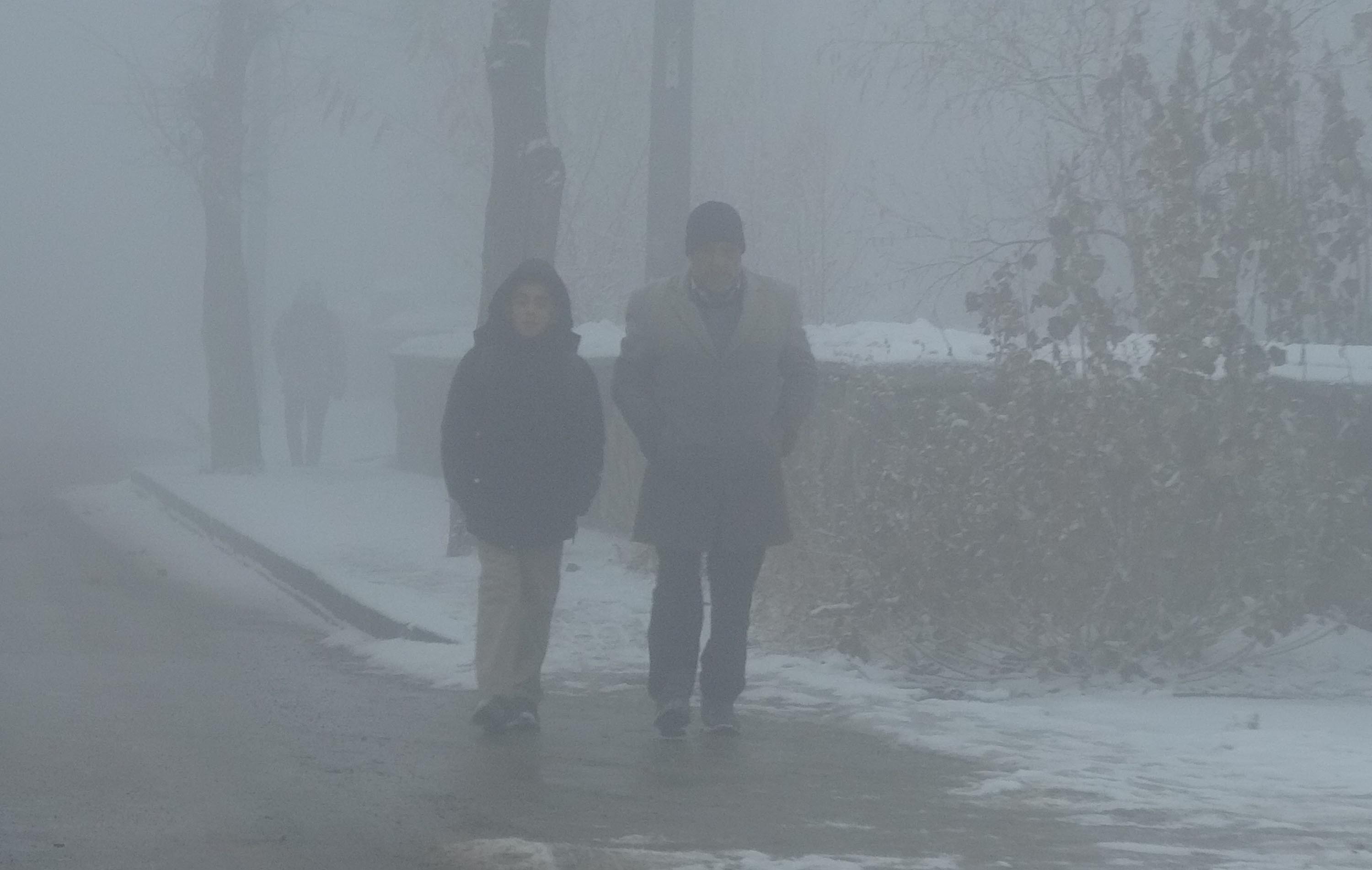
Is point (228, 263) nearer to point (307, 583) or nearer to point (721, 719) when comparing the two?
point (307, 583)

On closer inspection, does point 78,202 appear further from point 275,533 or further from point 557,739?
point 557,739

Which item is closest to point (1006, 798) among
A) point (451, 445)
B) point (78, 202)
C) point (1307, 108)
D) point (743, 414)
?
point (743, 414)

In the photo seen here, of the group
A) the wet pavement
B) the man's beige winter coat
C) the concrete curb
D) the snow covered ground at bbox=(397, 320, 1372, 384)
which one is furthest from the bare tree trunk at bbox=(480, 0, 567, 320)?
the man's beige winter coat

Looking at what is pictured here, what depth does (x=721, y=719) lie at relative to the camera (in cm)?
710

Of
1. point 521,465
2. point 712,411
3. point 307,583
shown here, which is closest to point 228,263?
point 307,583

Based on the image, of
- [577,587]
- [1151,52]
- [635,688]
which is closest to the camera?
[635,688]

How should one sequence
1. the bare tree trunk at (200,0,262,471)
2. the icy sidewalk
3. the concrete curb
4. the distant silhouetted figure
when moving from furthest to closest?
the distant silhouetted figure
the bare tree trunk at (200,0,262,471)
the concrete curb
the icy sidewalk

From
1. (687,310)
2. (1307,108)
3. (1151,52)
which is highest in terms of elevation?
(1151,52)

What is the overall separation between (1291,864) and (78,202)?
294ft

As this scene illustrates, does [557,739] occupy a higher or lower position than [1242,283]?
lower

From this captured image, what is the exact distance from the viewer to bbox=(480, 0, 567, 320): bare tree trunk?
12.6m

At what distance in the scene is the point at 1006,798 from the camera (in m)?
6.04

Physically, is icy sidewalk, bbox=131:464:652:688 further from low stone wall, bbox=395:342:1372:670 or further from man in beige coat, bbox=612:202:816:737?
man in beige coat, bbox=612:202:816:737

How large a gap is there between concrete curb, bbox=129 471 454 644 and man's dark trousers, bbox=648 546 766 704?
2612mm
